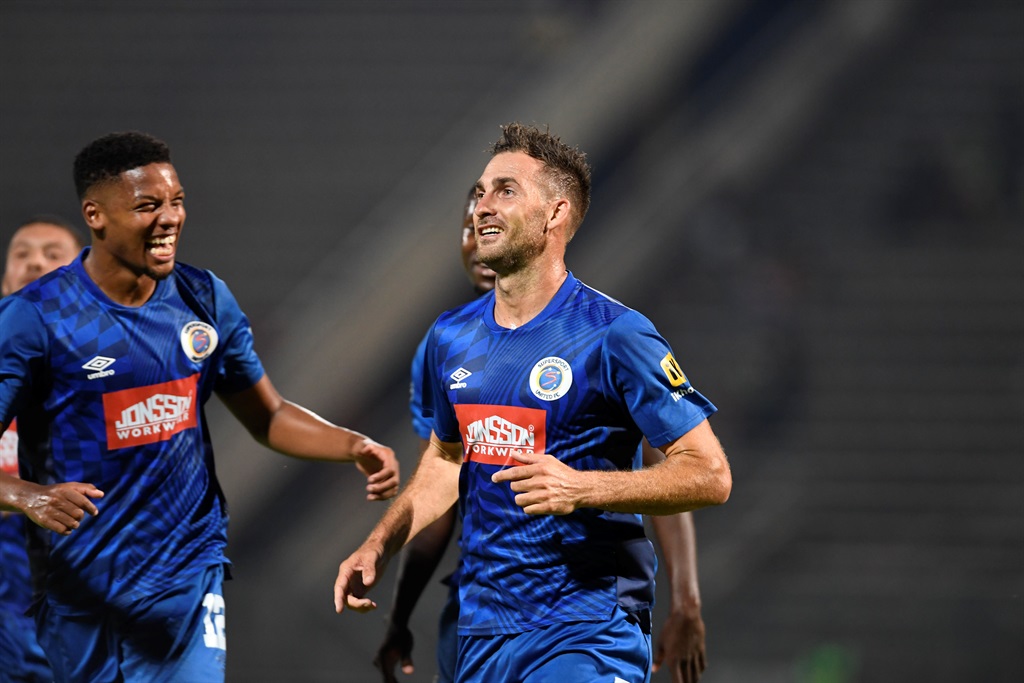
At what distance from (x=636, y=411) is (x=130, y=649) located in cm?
175

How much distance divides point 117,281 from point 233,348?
1.41 ft

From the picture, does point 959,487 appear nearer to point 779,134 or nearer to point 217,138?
point 779,134

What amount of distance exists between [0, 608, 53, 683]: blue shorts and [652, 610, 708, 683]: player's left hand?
227cm

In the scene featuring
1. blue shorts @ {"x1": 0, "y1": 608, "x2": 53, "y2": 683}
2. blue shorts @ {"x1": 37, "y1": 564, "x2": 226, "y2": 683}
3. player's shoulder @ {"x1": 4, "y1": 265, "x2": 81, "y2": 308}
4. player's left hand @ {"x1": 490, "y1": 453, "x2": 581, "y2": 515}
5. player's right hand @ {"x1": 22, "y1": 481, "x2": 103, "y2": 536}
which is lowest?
blue shorts @ {"x1": 0, "y1": 608, "x2": 53, "y2": 683}

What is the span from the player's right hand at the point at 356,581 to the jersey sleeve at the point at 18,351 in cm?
128

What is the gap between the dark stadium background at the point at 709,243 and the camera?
8.37 m

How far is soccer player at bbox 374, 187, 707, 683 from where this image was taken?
12.5 feet

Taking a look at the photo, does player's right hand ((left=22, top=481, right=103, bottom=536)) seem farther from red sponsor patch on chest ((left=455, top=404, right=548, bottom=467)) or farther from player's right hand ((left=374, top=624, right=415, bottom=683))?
player's right hand ((left=374, top=624, right=415, bottom=683))

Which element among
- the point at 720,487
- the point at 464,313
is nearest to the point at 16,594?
the point at 464,313


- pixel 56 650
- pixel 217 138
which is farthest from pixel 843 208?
pixel 56 650

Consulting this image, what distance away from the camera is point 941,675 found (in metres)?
8.09

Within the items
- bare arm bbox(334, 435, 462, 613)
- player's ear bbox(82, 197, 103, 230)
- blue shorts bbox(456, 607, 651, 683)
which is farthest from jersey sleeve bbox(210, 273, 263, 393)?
blue shorts bbox(456, 607, 651, 683)

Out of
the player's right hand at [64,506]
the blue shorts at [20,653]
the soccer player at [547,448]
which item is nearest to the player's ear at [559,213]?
the soccer player at [547,448]

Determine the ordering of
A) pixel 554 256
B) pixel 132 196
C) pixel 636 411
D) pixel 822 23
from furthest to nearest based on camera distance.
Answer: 1. pixel 822 23
2. pixel 132 196
3. pixel 554 256
4. pixel 636 411
